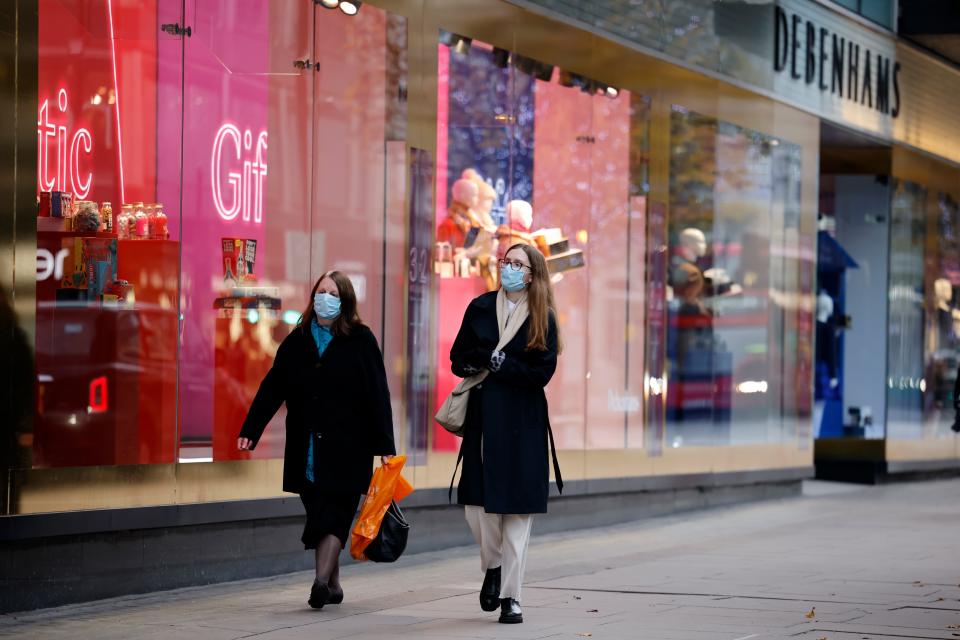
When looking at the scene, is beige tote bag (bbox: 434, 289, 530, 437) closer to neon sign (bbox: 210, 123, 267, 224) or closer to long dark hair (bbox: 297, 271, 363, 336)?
long dark hair (bbox: 297, 271, 363, 336)

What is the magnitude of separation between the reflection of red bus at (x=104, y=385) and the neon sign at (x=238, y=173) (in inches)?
37.6

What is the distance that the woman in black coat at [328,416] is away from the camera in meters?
9.12

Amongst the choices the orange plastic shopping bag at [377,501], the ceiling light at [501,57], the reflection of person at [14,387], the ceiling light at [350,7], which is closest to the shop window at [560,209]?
the ceiling light at [501,57]

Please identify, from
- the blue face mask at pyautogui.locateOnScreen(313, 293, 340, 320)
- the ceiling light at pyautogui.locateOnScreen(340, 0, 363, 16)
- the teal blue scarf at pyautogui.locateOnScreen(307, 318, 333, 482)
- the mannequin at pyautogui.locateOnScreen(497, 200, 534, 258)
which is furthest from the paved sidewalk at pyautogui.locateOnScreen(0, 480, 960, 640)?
the ceiling light at pyautogui.locateOnScreen(340, 0, 363, 16)

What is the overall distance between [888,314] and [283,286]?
43.5 ft

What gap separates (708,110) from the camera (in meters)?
17.5

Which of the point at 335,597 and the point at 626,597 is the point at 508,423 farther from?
the point at 626,597

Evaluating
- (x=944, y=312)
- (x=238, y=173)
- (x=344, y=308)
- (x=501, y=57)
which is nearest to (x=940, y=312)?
(x=944, y=312)

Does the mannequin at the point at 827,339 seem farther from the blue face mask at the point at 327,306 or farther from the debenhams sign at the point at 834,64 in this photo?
the blue face mask at the point at 327,306

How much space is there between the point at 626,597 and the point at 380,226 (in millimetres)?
3815

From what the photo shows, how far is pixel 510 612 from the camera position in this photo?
861cm

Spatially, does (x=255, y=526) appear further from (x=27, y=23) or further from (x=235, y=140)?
(x=27, y=23)

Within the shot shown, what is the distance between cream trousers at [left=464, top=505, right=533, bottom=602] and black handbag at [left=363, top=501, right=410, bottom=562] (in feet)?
1.25

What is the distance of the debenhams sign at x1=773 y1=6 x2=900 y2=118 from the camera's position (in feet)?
63.0
